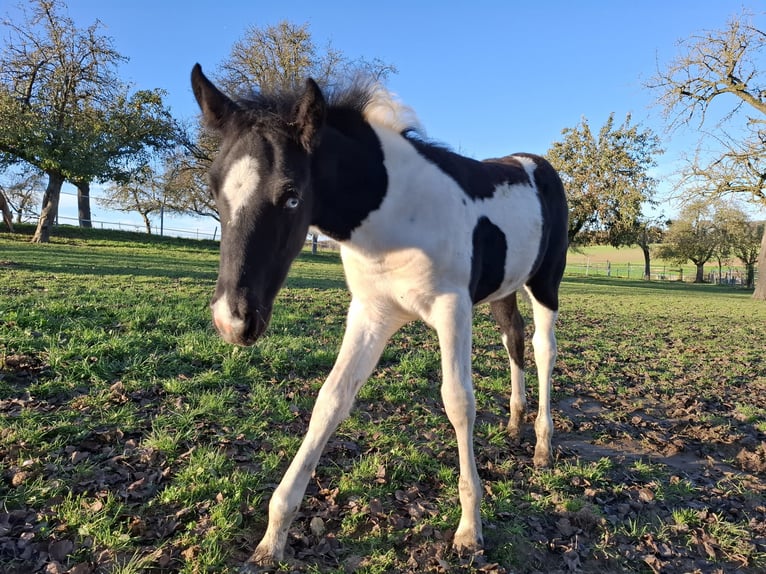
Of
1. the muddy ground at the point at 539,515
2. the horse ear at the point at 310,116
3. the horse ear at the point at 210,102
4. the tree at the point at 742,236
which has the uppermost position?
the tree at the point at 742,236

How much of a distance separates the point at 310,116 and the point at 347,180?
431 millimetres

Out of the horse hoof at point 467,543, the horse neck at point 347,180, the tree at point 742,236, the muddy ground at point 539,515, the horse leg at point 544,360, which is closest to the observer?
the horse neck at point 347,180

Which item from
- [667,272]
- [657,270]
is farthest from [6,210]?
[657,270]

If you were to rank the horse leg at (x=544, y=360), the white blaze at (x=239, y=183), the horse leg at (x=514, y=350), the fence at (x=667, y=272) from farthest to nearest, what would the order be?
the fence at (x=667, y=272) < the horse leg at (x=514, y=350) < the horse leg at (x=544, y=360) < the white blaze at (x=239, y=183)

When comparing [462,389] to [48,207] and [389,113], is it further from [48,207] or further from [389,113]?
[48,207]

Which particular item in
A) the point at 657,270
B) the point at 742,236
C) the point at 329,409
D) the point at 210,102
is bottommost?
the point at 329,409

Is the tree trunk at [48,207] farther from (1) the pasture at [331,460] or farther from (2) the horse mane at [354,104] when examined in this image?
(2) the horse mane at [354,104]

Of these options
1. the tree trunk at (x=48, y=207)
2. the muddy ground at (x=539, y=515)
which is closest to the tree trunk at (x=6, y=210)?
the tree trunk at (x=48, y=207)

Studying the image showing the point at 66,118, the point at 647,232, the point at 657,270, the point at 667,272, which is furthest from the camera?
the point at 657,270

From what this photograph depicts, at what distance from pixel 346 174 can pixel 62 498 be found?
102 inches

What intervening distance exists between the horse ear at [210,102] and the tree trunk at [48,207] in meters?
24.2

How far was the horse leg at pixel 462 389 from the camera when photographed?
2.58 metres

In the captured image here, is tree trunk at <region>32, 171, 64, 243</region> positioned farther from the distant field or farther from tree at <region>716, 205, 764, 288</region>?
tree at <region>716, 205, 764, 288</region>

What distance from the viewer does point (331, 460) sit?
3.46 m
